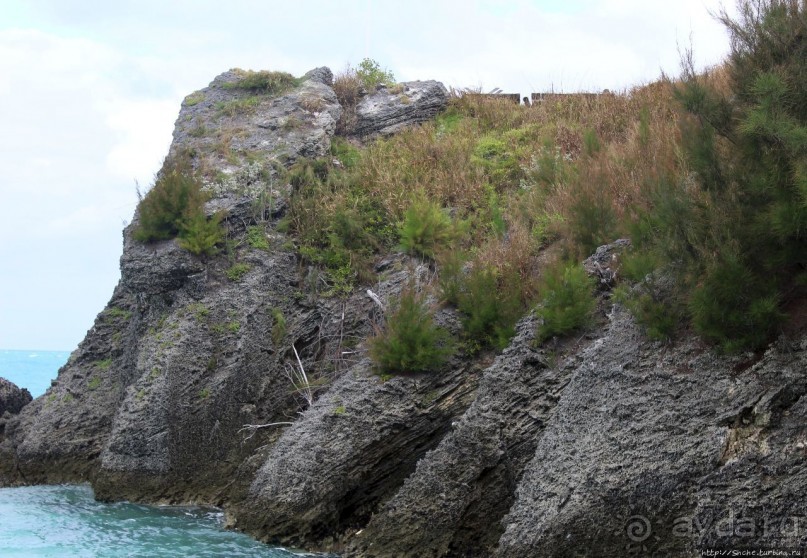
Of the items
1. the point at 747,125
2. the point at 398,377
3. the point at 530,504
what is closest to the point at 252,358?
the point at 398,377

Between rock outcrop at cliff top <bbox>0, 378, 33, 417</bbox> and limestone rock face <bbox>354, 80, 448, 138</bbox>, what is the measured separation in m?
9.01

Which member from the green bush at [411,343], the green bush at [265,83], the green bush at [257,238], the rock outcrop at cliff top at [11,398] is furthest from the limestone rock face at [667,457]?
the green bush at [265,83]

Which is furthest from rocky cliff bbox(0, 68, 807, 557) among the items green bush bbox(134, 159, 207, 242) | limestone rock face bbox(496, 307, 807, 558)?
green bush bbox(134, 159, 207, 242)

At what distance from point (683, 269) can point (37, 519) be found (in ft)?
30.3

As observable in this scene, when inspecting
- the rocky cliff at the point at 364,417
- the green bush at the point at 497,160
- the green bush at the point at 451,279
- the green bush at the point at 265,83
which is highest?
the green bush at the point at 265,83

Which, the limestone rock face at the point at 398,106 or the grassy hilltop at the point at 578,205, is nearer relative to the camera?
the grassy hilltop at the point at 578,205

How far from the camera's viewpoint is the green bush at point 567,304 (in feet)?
30.9

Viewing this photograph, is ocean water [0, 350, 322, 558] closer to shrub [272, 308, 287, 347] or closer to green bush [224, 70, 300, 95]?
shrub [272, 308, 287, 347]

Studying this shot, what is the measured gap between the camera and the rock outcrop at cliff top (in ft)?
55.9

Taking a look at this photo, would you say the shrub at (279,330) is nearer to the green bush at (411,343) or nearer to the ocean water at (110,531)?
the ocean water at (110,531)

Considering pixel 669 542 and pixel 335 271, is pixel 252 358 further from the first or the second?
pixel 669 542

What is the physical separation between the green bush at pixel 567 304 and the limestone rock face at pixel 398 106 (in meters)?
10.5

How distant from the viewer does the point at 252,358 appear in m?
13.7

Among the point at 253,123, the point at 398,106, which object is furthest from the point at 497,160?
the point at 253,123
